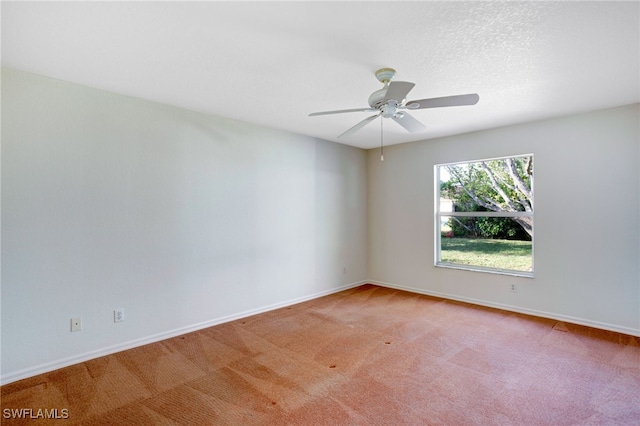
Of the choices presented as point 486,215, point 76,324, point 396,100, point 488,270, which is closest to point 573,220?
point 486,215

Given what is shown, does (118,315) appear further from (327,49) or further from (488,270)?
(488,270)

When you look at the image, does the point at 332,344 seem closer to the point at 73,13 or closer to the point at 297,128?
the point at 297,128

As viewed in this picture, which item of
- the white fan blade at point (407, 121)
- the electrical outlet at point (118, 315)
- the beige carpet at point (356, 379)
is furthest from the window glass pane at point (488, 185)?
the electrical outlet at point (118, 315)

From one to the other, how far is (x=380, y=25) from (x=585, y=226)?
3.31m

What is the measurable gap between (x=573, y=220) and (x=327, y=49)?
3390mm

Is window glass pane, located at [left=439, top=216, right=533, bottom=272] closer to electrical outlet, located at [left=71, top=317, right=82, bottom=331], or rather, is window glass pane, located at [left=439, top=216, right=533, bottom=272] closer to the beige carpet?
the beige carpet

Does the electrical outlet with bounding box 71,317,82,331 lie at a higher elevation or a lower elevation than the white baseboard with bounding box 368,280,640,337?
higher

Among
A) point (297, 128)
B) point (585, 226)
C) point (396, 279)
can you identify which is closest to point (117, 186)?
point (297, 128)

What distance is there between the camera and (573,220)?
140 inches

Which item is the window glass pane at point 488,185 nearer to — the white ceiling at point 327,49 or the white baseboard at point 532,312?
the white ceiling at point 327,49

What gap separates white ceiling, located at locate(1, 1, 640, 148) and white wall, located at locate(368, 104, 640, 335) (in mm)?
458

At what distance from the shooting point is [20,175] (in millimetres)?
2416

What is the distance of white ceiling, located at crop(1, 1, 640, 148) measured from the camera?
173 centimetres

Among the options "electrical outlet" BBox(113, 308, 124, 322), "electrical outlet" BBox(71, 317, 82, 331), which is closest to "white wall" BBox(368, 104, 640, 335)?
"electrical outlet" BBox(113, 308, 124, 322)
